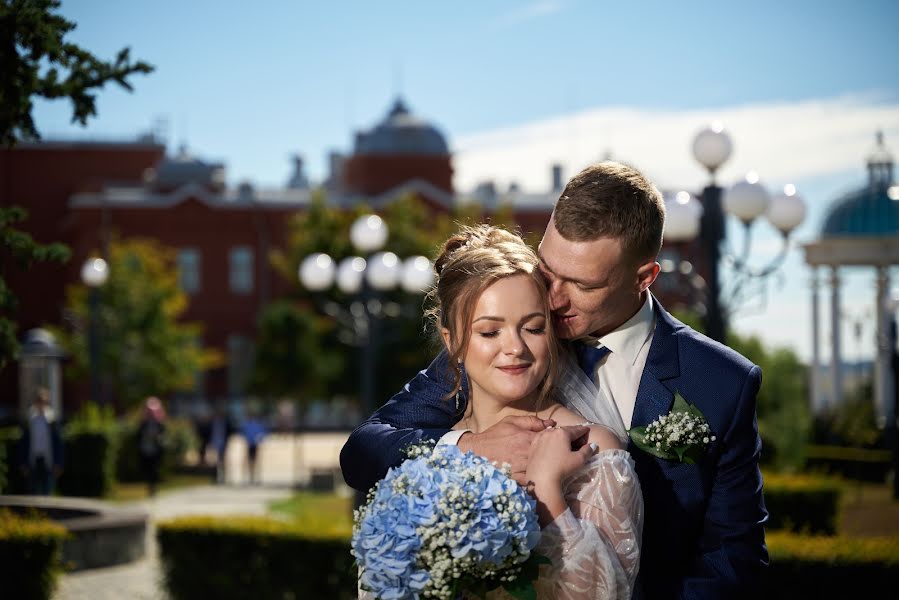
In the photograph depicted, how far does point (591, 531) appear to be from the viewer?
281 cm

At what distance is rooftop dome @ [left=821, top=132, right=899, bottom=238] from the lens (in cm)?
3447

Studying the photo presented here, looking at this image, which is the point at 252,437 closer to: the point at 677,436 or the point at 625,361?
the point at 625,361

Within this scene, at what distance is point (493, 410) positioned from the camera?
3.16m

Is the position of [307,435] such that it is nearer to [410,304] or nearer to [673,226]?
[410,304]

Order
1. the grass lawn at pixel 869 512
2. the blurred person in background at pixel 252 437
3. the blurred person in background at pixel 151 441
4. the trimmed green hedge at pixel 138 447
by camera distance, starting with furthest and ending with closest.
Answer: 1. the blurred person in background at pixel 252 437
2. the trimmed green hedge at pixel 138 447
3. the blurred person in background at pixel 151 441
4. the grass lawn at pixel 869 512

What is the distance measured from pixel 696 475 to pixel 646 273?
0.50 meters

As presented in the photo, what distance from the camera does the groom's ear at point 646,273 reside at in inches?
124

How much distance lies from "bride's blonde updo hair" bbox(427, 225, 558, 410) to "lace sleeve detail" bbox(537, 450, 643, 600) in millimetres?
285

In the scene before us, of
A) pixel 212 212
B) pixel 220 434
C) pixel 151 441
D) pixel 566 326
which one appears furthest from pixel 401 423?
pixel 212 212

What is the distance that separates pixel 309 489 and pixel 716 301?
12973 millimetres

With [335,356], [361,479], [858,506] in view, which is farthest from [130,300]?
[361,479]

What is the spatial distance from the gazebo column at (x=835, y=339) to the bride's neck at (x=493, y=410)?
89.2 ft

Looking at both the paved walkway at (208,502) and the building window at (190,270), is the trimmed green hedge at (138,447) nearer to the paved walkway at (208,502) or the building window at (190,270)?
the paved walkway at (208,502)

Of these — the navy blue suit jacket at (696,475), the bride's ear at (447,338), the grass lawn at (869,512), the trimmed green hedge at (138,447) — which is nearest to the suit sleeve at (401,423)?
the navy blue suit jacket at (696,475)
